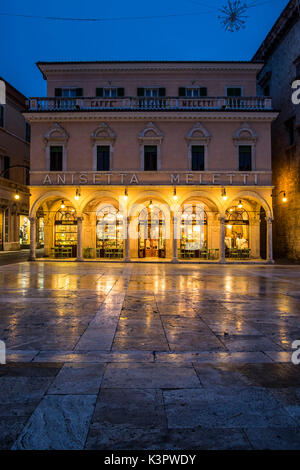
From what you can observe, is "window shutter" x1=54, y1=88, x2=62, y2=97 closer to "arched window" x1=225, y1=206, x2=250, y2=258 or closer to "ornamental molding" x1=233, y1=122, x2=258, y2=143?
"ornamental molding" x1=233, y1=122, x2=258, y2=143

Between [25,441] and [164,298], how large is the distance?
21.0 feet

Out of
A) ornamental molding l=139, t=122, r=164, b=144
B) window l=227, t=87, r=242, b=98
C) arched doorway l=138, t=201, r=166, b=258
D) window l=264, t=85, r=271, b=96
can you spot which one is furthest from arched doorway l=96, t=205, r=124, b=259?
window l=264, t=85, r=271, b=96

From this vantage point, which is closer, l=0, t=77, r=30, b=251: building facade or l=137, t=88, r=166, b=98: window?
l=137, t=88, r=166, b=98: window

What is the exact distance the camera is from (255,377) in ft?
12.1

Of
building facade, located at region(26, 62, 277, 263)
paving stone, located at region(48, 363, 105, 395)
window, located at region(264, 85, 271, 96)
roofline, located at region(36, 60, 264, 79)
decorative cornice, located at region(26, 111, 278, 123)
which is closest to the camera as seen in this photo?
paving stone, located at region(48, 363, 105, 395)

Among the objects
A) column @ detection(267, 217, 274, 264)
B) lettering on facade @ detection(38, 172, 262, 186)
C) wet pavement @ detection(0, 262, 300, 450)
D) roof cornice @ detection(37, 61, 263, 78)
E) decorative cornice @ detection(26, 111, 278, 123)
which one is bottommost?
wet pavement @ detection(0, 262, 300, 450)

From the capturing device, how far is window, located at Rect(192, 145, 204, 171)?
69.3 feet

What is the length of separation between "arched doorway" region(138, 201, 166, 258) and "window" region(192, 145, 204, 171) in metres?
4.57

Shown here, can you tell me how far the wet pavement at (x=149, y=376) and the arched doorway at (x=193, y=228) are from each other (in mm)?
15665

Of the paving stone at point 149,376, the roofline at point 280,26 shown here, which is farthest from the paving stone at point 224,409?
the roofline at point 280,26

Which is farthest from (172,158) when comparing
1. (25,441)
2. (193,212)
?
(25,441)
